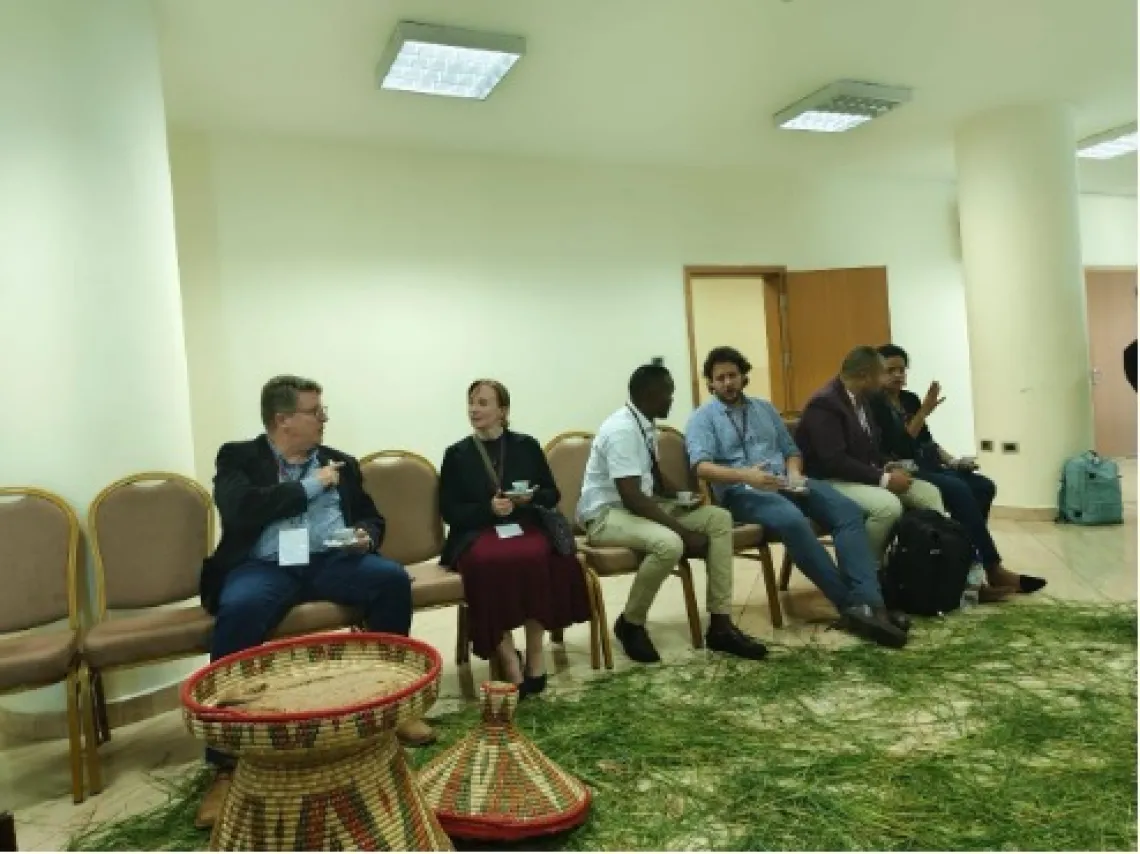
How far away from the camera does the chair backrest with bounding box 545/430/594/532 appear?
3.32 meters

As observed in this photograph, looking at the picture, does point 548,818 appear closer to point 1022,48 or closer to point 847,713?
point 847,713

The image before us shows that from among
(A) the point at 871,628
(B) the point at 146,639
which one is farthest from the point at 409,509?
(A) the point at 871,628

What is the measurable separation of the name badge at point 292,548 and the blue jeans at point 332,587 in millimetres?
46

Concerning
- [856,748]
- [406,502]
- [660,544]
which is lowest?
[856,748]

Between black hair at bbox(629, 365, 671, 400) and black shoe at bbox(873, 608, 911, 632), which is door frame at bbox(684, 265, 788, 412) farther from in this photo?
black shoe at bbox(873, 608, 911, 632)

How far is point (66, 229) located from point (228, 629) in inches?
60.4

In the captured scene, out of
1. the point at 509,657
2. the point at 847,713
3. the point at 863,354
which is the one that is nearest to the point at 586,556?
the point at 509,657

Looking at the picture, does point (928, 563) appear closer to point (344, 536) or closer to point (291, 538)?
point (344, 536)

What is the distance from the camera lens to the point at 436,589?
8.57 feet

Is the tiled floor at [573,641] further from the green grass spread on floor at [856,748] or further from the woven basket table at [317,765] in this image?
the woven basket table at [317,765]

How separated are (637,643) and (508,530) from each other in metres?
0.69

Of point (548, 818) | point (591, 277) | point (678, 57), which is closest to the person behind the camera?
point (548, 818)

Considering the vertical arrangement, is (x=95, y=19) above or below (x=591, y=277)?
above

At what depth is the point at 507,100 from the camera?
14.0 feet
